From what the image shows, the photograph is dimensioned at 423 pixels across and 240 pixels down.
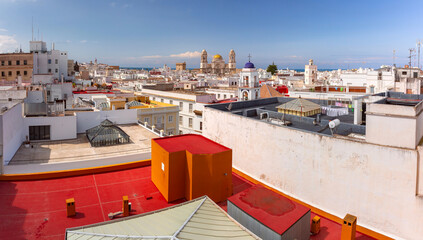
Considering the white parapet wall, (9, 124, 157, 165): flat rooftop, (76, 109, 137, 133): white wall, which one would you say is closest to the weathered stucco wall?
the white parapet wall

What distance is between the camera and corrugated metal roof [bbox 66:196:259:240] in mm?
8117

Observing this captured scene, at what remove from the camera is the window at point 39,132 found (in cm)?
2131

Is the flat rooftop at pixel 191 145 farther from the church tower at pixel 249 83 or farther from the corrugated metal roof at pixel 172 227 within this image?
the church tower at pixel 249 83

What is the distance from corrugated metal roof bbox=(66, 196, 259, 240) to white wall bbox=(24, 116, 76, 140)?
15.0 metres

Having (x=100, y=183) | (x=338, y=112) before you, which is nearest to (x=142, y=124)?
(x=100, y=183)

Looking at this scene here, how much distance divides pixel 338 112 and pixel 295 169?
9.60 m

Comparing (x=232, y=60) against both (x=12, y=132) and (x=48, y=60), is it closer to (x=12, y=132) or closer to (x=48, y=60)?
(x=48, y=60)

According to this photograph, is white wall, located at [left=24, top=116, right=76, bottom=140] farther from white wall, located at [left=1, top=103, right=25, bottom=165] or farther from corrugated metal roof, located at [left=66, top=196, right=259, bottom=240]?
corrugated metal roof, located at [left=66, top=196, right=259, bottom=240]

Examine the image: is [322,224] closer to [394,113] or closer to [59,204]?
[394,113]

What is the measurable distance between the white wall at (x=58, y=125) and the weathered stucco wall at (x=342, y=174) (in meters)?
13.3

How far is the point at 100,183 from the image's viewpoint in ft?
52.7

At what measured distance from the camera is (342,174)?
12.0 metres

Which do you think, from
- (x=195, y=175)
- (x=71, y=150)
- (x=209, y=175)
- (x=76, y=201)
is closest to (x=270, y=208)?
(x=209, y=175)

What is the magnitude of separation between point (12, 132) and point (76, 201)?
7.51 m
